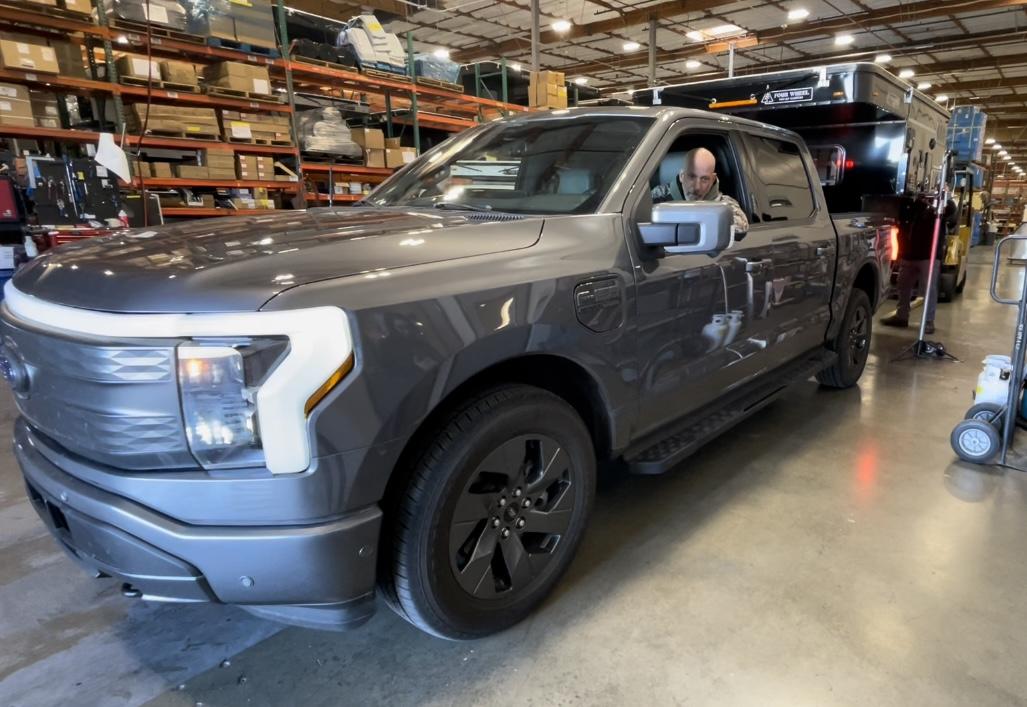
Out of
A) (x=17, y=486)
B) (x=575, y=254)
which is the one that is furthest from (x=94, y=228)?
(x=575, y=254)

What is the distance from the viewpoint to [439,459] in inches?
65.3

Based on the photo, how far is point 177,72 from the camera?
20.2 feet

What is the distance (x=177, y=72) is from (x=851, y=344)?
6.51 m

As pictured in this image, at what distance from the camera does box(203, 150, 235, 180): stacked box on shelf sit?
21.2 ft

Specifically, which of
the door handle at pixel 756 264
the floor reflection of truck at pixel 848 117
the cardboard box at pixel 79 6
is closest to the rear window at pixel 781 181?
the door handle at pixel 756 264

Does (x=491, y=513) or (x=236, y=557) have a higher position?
(x=236, y=557)

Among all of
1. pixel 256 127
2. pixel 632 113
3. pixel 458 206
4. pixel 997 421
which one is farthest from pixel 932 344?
pixel 256 127

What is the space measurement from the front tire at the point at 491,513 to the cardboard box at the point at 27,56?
225 inches

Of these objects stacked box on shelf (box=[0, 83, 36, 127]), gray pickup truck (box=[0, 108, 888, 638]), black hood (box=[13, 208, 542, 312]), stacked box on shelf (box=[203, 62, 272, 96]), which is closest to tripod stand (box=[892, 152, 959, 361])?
gray pickup truck (box=[0, 108, 888, 638])

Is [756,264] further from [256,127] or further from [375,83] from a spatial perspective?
[375,83]

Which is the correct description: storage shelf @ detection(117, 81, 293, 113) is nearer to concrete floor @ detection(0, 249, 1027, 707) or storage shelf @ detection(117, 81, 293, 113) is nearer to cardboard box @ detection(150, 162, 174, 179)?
cardboard box @ detection(150, 162, 174, 179)

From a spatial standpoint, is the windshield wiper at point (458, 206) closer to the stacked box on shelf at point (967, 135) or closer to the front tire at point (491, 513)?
the front tire at point (491, 513)

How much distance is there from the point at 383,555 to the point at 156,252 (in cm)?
100

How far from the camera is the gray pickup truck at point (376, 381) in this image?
1.38m
